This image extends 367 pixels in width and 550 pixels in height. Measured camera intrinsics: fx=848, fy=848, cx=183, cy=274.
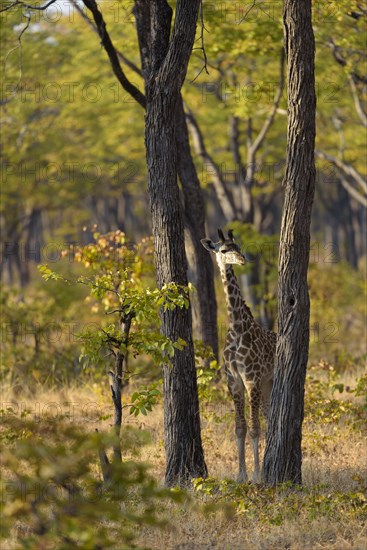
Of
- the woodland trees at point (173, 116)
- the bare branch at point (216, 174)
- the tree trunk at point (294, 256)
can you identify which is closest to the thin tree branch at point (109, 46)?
the woodland trees at point (173, 116)

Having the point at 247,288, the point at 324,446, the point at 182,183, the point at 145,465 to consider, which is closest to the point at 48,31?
the point at 247,288

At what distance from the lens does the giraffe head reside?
10070 millimetres

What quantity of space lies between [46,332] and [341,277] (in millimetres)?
8987

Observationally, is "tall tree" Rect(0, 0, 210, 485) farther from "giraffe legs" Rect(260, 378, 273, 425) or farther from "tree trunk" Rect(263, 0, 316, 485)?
"giraffe legs" Rect(260, 378, 273, 425)

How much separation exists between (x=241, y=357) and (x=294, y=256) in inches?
71.2

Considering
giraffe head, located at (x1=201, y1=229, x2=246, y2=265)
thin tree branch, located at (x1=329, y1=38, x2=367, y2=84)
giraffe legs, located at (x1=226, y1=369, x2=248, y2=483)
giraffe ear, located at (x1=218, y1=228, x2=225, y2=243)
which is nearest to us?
giraffe ear, located at (x1=218, y1=228, x2=225, y2=243)

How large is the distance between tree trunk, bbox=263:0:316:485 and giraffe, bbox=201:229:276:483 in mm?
1125

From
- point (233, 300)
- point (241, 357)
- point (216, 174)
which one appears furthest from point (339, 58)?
point (241, 357)

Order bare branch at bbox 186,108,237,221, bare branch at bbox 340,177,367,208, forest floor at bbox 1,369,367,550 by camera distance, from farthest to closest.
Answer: bare branch at bbox 340,177,367,208 < bare branch at bbox 186,108,237,221 < forest floor at bbox 1,369,367,550

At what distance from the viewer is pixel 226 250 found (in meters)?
10.2

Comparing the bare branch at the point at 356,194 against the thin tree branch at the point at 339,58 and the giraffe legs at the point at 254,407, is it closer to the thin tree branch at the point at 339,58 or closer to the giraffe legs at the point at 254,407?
the thin tree branch at the point at 339,58

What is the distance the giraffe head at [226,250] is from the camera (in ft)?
33.0

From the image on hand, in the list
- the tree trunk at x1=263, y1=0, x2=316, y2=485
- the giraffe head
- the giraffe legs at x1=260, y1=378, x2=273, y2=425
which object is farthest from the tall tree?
the giraffe legs at x1=260, y1=378, x2=273, y2=425

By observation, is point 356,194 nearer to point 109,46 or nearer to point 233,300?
point 109,46
